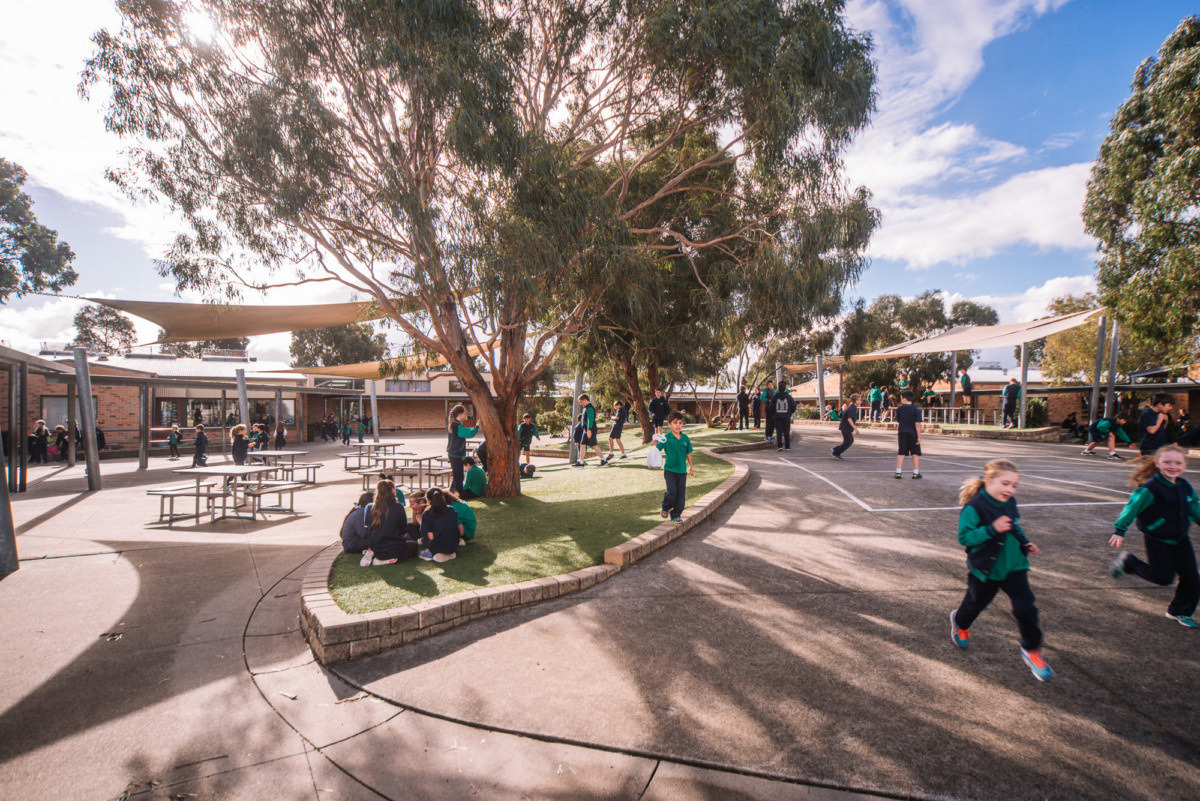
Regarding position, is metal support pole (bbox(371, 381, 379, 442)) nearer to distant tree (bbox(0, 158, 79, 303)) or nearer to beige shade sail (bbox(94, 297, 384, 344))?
beige shade sail (bbox(94, 297, 384, 344))

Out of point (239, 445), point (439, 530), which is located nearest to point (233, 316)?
point (239, 445)

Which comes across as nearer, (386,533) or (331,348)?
(386,533)

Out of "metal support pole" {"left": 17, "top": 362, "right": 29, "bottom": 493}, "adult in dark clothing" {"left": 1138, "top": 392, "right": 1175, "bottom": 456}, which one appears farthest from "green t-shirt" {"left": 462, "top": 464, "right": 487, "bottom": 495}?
"adult in dark clothing" {"left": 1138, "top": 392, "right": 1175, "bottom": 456}

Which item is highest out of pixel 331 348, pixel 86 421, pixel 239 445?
pixel 331 348

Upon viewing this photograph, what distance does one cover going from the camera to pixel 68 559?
5.81m

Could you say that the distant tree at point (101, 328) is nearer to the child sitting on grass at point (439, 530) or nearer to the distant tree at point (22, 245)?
the distant tree at point (22, 245)

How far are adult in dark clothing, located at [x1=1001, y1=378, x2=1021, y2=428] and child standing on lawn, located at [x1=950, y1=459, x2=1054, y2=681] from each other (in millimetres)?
17683

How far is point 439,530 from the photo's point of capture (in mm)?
5273

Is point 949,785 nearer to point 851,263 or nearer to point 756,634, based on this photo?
point 756,634

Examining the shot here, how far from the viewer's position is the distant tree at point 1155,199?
10609mm

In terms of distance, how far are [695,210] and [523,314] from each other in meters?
5.38

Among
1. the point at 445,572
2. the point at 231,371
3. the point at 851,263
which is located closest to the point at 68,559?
the point at 445,572

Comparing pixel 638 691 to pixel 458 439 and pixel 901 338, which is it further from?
pixel 901 338

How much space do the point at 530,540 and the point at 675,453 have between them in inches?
78.4
